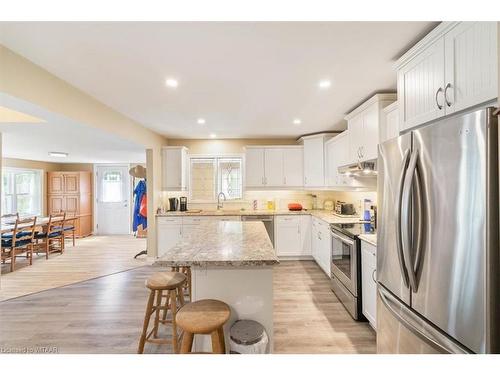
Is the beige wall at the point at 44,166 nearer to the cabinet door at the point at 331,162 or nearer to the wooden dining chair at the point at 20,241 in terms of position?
the wooden dining chair at the point at 20,241

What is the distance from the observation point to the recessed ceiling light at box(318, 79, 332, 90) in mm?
2291

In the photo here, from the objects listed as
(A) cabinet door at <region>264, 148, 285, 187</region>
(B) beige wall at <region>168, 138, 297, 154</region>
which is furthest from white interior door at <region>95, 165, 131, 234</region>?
(A) cabinet door at <region>264, 148, 285, 187</region>

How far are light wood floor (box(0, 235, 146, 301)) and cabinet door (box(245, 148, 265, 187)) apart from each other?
2.62 m

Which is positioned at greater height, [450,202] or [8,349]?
[450,202]

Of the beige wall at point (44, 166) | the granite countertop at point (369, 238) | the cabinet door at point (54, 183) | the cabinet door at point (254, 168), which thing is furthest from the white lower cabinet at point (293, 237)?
the cabinet door at point (54, 183)

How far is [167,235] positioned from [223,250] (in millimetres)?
3104

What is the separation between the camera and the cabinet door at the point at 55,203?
276 inches

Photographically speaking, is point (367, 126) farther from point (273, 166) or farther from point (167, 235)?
point (167, 235)

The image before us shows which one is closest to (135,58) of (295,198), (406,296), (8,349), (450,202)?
(450,202)

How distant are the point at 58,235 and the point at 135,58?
17.2ft
